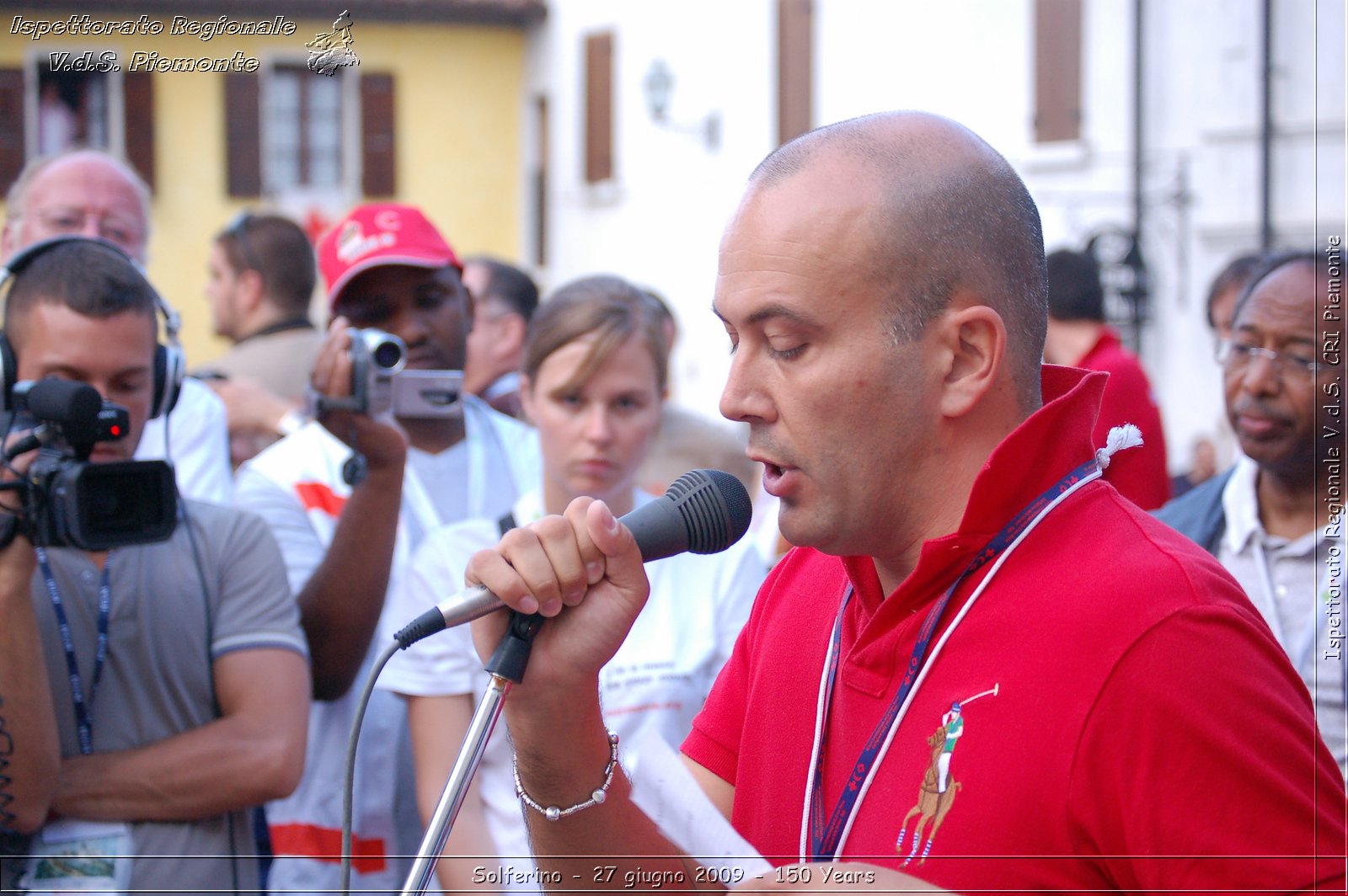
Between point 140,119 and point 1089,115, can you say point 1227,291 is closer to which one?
point 1089,115

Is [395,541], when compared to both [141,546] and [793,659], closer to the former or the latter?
[141,546]

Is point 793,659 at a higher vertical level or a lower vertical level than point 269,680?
higher

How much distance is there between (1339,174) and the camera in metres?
9.71

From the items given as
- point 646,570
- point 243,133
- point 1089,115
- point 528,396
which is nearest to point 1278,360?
point 646,570

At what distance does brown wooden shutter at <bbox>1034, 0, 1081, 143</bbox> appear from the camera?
1358 cm

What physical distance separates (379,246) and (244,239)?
1.94 meters

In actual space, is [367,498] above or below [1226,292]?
below

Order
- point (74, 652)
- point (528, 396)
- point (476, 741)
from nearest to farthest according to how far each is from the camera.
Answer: point (476, 741)
point (74, 652)
point (528, 396)

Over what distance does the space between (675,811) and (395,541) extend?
2.02m

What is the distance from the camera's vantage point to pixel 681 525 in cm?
177

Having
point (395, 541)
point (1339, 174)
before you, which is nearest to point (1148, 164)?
point (1339, 174)

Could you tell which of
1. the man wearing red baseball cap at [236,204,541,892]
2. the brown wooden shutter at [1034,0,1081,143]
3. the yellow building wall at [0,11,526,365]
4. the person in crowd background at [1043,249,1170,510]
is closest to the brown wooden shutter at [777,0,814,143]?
the brown wooden shutter at [1034,0,1081,143]

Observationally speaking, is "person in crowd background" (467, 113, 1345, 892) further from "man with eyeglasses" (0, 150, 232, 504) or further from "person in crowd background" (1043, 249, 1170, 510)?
"person in crowd background" (1043, 249, 1170, 510)

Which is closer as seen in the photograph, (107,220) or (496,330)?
(107,220)
